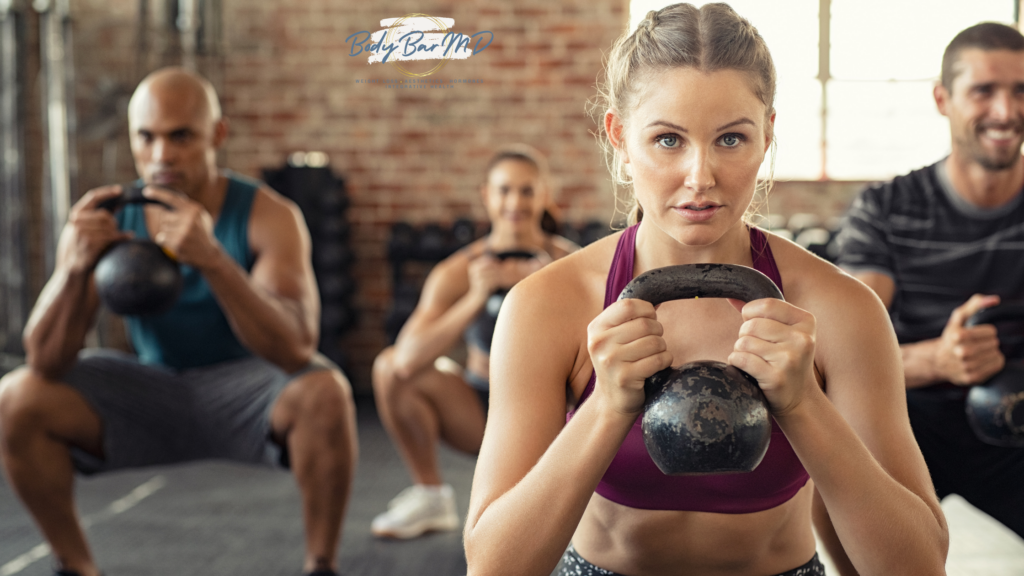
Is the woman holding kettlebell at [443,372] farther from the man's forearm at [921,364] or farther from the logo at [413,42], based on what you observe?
the man's forearm at [921,364]

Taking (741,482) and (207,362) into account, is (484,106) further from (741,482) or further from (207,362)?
(741,482)

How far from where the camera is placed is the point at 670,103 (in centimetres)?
106

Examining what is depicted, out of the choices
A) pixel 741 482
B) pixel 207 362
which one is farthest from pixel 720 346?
pixel 207 362

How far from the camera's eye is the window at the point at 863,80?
5.32m

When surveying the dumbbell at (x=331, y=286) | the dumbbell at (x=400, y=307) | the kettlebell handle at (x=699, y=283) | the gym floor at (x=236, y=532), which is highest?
the kettlebell handle at (x=699, y=283)

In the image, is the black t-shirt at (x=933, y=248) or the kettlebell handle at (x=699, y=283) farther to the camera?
the black t-shirt at (x=933, y=248)

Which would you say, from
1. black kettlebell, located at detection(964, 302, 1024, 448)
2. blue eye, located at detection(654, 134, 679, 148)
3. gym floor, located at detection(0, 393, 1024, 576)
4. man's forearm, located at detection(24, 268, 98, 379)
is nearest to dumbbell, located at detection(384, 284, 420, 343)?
gym floor, located at detection(0, 393, 1024, 576)

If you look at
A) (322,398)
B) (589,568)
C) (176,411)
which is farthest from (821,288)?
(176,411)

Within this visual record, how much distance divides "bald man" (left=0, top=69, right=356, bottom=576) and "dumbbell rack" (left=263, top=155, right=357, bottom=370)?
2433 millimetres

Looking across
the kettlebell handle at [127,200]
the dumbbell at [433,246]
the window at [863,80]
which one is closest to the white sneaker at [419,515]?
the kettlebell handle at [127,200]

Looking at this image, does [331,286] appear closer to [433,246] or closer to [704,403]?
[433,246]

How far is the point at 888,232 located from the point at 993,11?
13.7ft

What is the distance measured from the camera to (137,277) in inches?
77.7

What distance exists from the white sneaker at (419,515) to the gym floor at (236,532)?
47 mm
